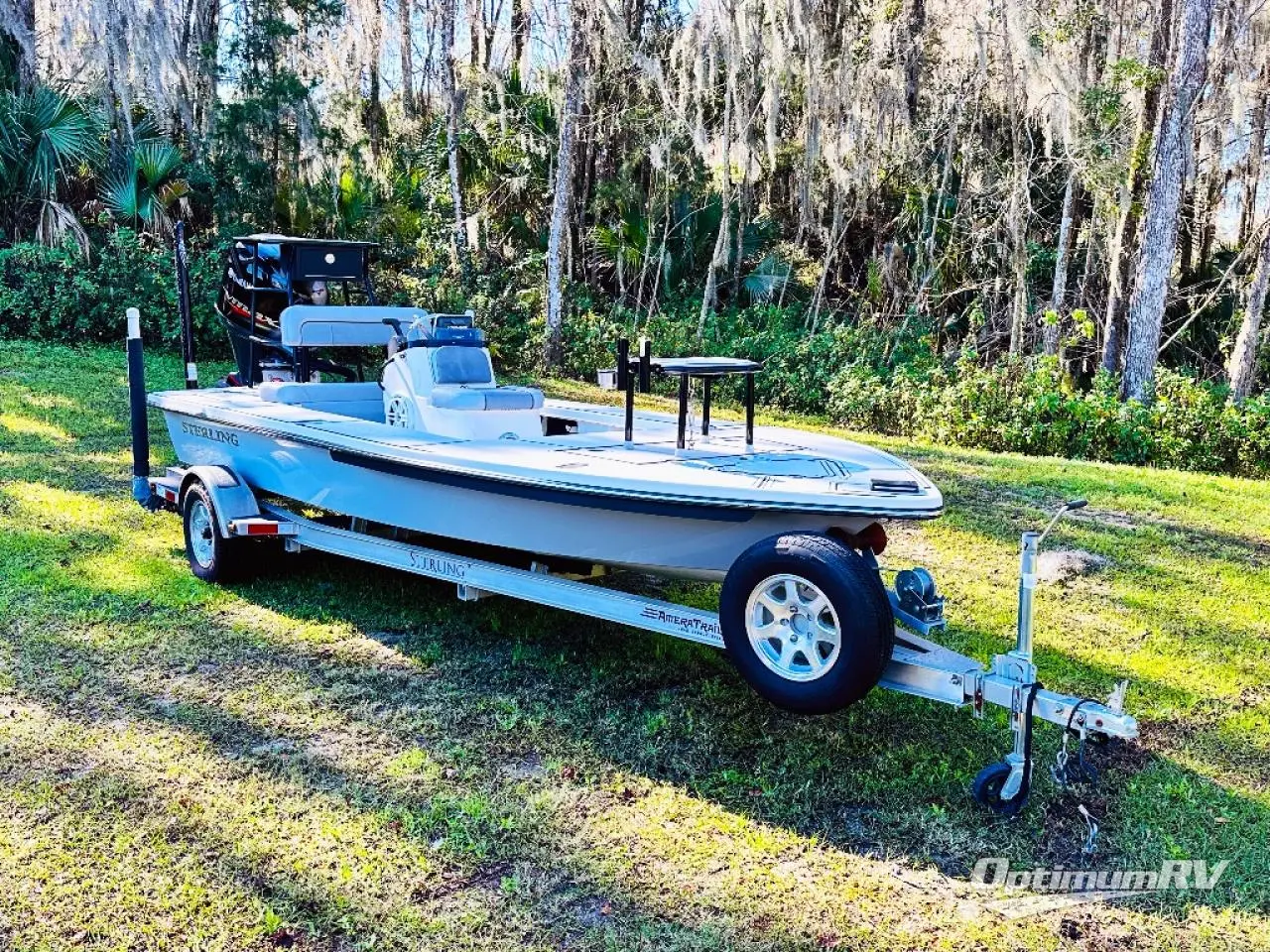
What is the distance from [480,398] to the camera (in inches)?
211

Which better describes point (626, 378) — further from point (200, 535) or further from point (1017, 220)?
point (1017, 220)

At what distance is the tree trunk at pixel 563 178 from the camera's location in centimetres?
1456

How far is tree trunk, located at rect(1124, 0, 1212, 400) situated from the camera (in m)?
11.1

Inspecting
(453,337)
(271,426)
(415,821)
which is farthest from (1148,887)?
(271,426)

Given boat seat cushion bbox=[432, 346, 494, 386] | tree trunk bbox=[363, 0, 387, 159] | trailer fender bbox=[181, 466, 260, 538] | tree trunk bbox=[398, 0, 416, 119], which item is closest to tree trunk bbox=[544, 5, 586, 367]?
tree trunk bbox=[398, 0, 416, 119]

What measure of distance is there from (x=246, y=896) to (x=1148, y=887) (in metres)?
2.60

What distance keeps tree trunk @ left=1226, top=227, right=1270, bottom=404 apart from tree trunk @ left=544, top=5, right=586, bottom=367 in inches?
344

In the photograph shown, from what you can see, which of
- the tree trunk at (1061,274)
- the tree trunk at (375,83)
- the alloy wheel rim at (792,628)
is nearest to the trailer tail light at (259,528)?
the alloy wheel rim at (792,628)

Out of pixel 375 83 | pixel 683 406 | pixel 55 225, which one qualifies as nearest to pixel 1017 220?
pixel 375 83

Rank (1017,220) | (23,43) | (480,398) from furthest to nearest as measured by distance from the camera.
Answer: (23,43), (1017,220), (480,398)

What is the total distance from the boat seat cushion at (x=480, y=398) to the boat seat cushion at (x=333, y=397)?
1056 millimetres

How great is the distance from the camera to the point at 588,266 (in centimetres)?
1841

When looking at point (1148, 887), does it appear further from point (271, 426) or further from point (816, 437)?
point (271, 426)

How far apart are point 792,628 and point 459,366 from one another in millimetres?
2648
